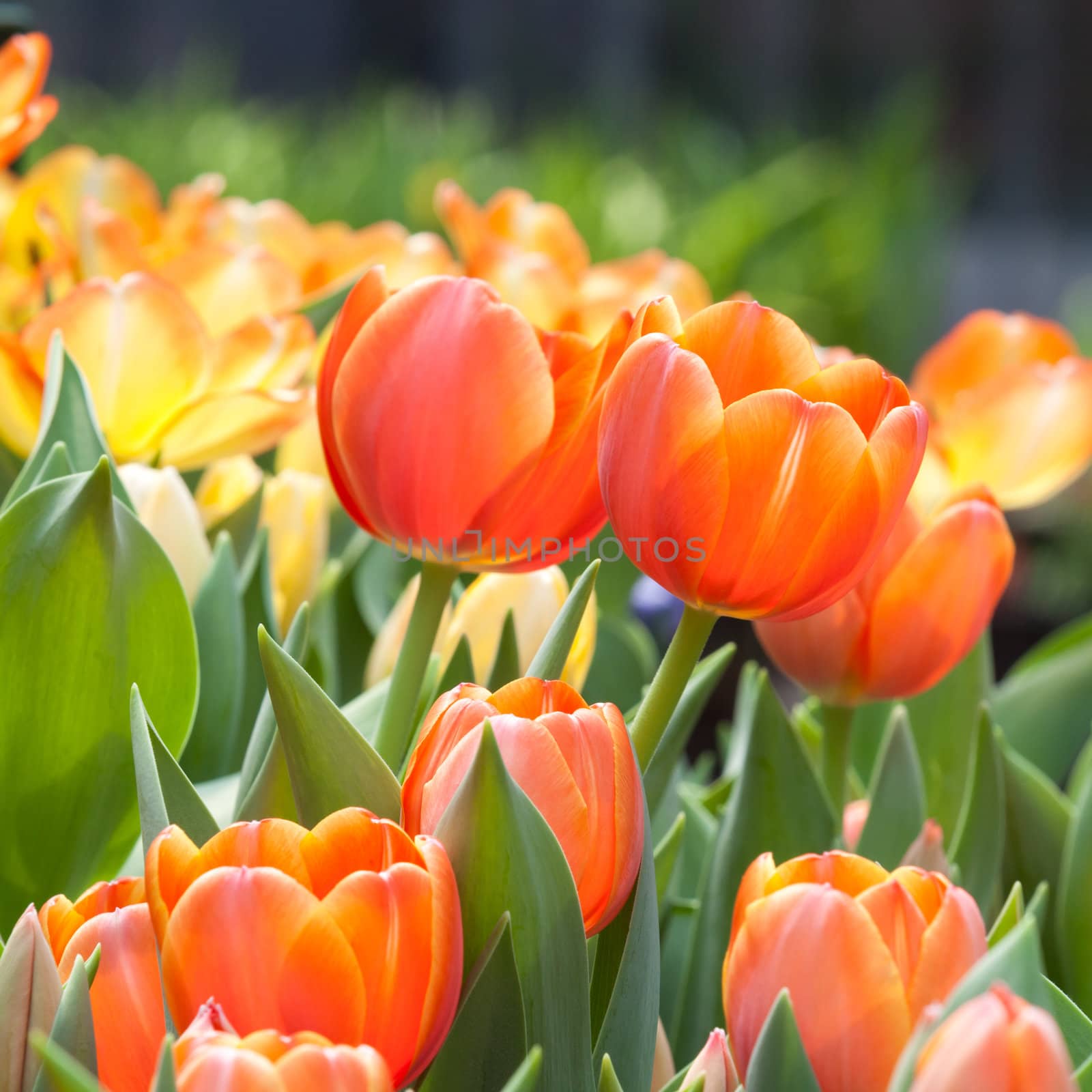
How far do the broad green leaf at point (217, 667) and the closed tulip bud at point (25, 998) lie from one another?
166mm

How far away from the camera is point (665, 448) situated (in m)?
0.32

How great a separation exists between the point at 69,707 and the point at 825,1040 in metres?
0.20

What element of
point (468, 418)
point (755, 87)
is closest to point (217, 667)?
point (468, 418)

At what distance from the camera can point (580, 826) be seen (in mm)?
300

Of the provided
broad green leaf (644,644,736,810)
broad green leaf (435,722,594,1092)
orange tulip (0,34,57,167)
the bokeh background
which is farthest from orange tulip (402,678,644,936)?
the bokeh background

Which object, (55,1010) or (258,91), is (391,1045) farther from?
(258,91)

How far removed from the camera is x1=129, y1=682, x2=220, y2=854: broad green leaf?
316 millimetres

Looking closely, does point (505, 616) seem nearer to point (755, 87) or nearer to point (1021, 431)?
point (1021, 431)

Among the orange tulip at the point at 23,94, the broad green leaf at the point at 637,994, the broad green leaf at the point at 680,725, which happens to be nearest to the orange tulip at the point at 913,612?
the broad green leaf at the point at 680,725

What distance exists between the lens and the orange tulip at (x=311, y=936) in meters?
0.26

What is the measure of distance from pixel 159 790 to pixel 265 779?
0.04 m

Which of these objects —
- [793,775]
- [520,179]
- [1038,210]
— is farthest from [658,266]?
[1038,210]

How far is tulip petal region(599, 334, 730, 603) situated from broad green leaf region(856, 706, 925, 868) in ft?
0.57

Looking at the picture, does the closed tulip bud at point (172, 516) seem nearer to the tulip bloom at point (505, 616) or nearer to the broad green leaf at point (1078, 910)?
the tulip bloom at point (505, 616)
